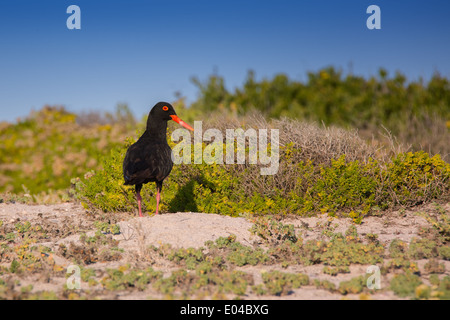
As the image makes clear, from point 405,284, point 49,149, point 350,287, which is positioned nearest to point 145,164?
point 350,287

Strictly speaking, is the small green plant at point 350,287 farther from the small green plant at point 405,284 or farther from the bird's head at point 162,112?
the bird's head at point 162,112

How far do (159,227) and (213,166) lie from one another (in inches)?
77.0

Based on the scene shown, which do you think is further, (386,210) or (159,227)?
(386,210)

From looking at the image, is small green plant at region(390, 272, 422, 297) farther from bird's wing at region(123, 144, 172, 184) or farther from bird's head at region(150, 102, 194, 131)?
bird's head at region(150, 102, 194, 131)

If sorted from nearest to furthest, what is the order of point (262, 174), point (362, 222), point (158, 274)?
point (158, 274)
point (362, 222)
point (262, 174)

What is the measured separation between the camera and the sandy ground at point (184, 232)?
4.94 meters

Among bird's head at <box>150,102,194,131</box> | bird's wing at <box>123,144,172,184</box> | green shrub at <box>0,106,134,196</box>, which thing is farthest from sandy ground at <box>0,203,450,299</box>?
Answer: green shrub at <box>0,106,134,196</box>

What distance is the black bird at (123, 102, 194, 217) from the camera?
6.30 meters

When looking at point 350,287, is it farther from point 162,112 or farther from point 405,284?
point 162,112

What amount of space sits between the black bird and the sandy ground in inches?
26.6

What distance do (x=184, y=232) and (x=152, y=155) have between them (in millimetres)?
1220

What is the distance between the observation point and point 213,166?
7.88 m
